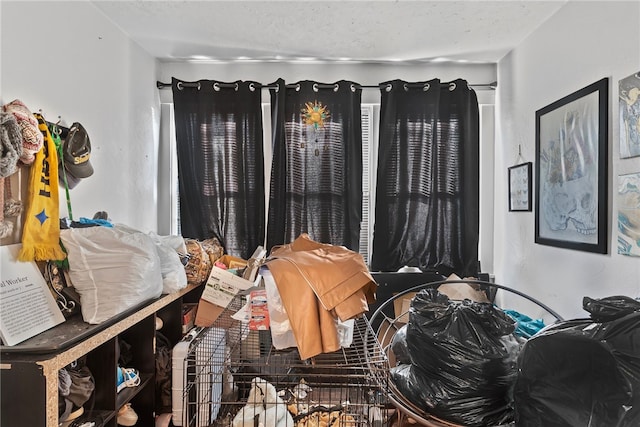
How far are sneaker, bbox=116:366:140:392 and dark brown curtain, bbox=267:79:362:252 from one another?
1.33 meters

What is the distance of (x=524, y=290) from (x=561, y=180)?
89cm

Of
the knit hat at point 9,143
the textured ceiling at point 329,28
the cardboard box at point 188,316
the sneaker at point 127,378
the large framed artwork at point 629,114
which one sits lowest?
the sneaker at point 127,378

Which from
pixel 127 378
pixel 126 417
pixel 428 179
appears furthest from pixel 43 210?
pixel 428 179

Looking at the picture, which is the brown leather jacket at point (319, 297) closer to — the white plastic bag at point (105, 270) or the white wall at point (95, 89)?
the white plastic bag at point (105, 270)

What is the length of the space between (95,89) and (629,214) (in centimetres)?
288

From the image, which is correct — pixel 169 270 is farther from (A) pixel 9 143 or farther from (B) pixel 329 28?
(B) pixel 329 28

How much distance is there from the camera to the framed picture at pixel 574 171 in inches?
74.3

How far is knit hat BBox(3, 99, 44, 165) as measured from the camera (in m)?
1.47

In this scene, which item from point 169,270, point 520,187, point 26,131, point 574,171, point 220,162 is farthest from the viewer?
point 220,162

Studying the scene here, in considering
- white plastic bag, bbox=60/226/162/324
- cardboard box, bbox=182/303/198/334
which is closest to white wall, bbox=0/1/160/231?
white plastic bag, bbox=60/226/162/324

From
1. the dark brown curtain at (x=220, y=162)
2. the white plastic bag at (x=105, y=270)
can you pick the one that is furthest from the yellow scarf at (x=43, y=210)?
the dark brown curtain at (x=220, y=162)

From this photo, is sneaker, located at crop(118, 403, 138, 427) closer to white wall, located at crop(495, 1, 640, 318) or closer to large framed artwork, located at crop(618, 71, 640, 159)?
white wall, located at crop(495, 1, 640, 318)

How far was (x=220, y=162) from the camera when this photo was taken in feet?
9.68

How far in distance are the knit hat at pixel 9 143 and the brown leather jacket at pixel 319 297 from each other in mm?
1046
